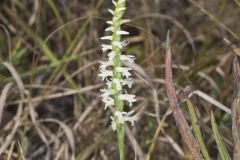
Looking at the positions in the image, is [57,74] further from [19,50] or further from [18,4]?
[18,4]

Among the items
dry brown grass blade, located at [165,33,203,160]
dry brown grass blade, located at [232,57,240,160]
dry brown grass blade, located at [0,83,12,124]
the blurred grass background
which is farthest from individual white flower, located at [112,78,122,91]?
dry brown grass blade, located at [0,83,12,124]

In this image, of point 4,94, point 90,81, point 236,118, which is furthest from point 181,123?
point 90,81

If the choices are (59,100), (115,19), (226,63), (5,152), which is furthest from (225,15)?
(115,19)

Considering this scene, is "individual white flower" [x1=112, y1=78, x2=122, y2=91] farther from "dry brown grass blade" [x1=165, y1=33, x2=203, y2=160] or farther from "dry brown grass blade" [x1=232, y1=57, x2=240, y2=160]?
"dry brown grass blade" [x1=232, y1=57, x2=240, y2=160]

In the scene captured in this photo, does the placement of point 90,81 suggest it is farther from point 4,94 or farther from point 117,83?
point 117,83

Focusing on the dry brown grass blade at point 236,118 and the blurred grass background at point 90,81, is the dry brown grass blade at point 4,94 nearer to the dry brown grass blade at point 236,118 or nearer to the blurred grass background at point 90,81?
the blurred grass background at point 90,81

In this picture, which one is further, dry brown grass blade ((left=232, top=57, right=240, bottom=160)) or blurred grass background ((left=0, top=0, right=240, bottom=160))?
blurred grass background ((left=0, top=0, right=240, bottom=160))

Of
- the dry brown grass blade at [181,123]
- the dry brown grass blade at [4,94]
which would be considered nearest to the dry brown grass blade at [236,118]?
the dry brown grass blade at [181,123]

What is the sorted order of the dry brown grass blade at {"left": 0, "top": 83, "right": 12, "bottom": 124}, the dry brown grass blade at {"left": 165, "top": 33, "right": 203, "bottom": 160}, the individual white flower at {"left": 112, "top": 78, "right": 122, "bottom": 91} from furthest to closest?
the dry brown grass blade at {"left": 0, "top": 83, "right": 12, "bottom": 124} → the dry brown grass blade at {"left": 165, "top": 33, "right": 203, "bottom": 160} → the individual white flower at {"left": 112, "top": 78, "right": 122, "bottom": 91}
